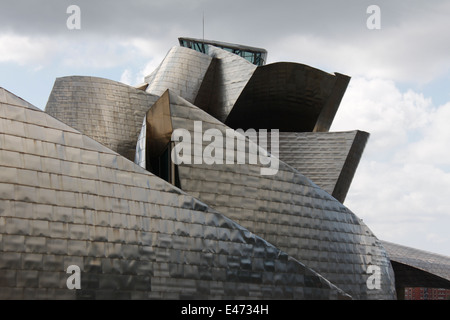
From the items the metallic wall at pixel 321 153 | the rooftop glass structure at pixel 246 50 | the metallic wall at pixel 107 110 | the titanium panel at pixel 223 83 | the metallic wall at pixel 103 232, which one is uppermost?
the rooftop glass structure at pixel 246 50

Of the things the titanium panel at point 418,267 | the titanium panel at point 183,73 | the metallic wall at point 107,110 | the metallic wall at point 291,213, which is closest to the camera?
the metallic wall at point 291,213

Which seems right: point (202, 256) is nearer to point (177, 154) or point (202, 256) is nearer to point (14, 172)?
point (177, 154)

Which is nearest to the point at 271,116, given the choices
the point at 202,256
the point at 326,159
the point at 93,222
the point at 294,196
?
the point at 326,159

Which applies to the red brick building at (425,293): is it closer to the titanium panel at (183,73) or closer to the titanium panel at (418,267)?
the titanium panel at (418,267)

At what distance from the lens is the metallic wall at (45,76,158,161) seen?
2816 cm

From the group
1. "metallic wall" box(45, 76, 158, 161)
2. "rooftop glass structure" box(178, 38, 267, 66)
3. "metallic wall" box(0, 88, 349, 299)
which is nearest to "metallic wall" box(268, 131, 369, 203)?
"metallic wall" box(45, 76, 158, 161)

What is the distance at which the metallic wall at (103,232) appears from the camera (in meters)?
15.2

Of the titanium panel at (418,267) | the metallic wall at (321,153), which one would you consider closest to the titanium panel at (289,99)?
the metallic wall at (321,153)

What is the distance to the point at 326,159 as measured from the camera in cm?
2831

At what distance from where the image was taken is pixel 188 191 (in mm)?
19828

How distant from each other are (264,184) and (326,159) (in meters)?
7.61

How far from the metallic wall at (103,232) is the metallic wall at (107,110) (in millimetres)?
10700

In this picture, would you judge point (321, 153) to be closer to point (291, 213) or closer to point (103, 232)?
point (291, 213)

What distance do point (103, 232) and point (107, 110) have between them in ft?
41.9
